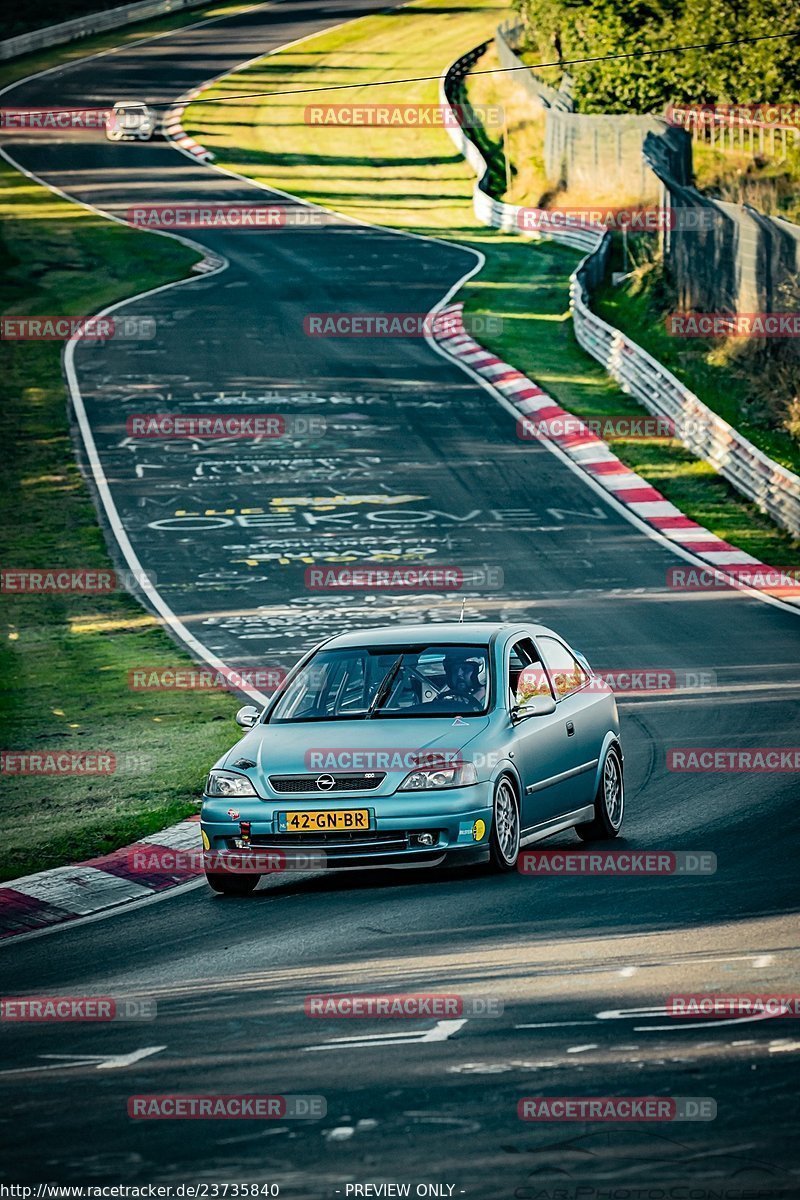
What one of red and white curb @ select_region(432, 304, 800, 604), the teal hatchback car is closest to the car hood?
the teal hatchback car

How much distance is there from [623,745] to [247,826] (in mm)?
5152

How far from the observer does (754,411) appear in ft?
97.4

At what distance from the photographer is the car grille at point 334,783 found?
11.0m

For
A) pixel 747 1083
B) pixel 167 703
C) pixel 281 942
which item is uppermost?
pixel 747 1083

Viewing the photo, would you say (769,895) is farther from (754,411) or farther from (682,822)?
(754,411)

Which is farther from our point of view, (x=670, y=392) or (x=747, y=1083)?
(x=670, y=392)

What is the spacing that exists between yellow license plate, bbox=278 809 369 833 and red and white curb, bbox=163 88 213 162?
5338 cm

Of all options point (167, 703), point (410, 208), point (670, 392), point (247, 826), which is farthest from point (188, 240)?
point (247, 826)

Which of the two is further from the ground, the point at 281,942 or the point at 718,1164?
the point at 718,1164

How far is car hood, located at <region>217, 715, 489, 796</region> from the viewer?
36.5ft
